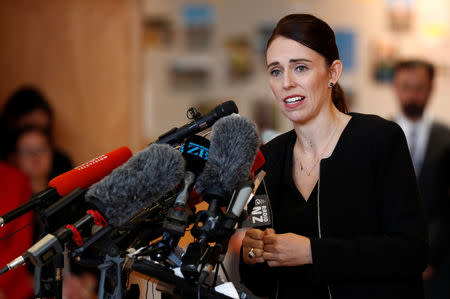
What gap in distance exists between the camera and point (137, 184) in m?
1.14

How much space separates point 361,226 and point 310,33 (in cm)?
49

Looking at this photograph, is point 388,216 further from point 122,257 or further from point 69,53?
point 69,53

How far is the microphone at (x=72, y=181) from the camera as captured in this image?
3.87 ft

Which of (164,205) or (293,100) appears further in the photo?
(293,100)

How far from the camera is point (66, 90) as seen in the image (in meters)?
3.71

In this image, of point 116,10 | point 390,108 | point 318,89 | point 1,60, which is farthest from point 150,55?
point 318,89

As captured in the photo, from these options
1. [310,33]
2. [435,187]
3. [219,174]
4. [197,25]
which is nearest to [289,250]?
[219,174]

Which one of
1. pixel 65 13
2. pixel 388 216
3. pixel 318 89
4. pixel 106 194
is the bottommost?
pixel 388 216

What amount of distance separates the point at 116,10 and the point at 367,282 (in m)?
2.63

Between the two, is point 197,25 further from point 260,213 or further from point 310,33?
point 260,213

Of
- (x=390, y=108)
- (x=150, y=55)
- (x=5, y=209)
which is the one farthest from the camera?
(x=390, y=108)

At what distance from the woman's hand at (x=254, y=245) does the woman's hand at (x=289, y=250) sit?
0.14ft


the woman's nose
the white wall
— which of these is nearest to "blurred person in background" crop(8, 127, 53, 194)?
the white wall

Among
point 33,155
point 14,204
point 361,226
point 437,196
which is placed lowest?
point 437,196
